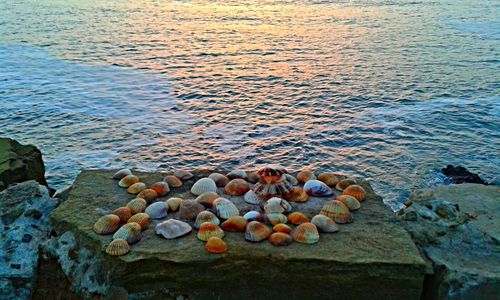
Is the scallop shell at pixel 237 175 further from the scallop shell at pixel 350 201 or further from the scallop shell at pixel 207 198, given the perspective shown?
the scallop shell at pixel 350 201

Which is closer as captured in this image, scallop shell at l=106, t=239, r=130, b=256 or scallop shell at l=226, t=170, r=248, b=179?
scallop shell at l=106, t=239, r=130, b=256

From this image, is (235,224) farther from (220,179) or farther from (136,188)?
(136,188)

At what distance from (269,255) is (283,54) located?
471 inches

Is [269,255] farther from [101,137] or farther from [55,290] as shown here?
[101,137]

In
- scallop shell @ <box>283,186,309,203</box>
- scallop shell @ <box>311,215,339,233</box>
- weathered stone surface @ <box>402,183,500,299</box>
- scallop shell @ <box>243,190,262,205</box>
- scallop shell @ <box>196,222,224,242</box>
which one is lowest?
weathered stone surface @ <box>402,183,500,299</box>

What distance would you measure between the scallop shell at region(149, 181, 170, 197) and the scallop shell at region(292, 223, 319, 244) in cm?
133

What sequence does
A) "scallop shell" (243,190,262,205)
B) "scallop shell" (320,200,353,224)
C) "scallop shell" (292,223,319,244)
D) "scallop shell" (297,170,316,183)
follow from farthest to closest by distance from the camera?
"scallop shell" (297,170,316,183)
"scallop shell" (243,190,262,205)
"scallop shell" (320,200,353,224)
"scallop shell" (292,223,319,244)

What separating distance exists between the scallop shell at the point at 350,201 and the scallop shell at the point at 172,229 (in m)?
1.32

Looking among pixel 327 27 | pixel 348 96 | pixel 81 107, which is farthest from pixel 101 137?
pixel 327 27

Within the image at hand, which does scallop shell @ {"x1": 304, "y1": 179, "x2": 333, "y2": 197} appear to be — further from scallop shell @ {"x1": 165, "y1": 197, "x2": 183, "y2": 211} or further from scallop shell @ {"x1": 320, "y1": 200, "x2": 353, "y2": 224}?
scallop shell @ {"x1": 165, "y1": 197, "x2": 183, "y2": 211}

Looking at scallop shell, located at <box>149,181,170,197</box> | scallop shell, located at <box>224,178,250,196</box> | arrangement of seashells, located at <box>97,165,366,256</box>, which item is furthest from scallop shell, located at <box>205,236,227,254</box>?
scallop shell, located at <box>149,181,170,197</box>

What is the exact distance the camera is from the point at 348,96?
11148 millimetres

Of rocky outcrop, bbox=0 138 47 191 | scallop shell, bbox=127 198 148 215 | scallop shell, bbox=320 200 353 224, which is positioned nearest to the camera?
scallop shell, bbox=320 200 353 224

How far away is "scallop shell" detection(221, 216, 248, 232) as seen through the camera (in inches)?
148
